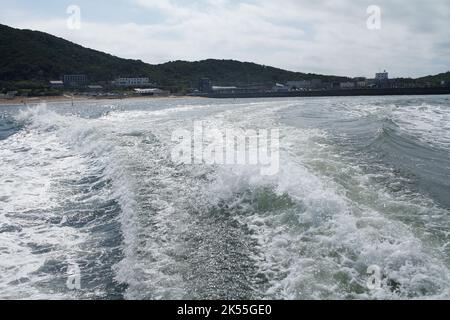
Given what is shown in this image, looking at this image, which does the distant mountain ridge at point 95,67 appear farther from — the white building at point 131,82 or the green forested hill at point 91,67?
the white building at point 131,82

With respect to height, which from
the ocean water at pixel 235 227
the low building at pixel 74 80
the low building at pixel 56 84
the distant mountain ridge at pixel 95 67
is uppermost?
the distant mountain ridge at pixel 95 67

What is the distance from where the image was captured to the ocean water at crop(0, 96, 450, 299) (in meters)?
4.44

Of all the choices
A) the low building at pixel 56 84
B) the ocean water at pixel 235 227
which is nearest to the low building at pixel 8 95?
the low building at pixel 56 84

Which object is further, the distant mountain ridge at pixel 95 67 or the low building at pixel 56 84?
the distant mountain ridge at pixel 95 67

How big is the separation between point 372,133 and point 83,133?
11.3 metres

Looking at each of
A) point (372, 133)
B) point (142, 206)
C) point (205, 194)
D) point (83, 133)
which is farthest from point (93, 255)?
point (83, 133)

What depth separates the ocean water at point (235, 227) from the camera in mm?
4438

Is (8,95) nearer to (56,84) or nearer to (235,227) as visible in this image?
(56,84)

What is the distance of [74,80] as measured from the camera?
95.6 metres

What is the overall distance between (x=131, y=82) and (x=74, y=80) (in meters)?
15.8

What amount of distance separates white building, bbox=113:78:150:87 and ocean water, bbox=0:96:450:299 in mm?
97364

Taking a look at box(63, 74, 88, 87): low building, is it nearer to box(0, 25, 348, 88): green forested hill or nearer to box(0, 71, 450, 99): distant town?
box(0, 71, 450, 99): distant town

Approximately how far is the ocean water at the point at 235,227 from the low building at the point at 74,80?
8843 cm

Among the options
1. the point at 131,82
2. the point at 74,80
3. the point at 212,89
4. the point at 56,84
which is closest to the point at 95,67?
the point at 131,82
